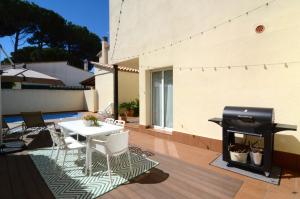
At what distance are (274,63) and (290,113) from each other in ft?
4.04

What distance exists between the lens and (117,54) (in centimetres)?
1002

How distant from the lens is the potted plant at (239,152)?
4527 mm

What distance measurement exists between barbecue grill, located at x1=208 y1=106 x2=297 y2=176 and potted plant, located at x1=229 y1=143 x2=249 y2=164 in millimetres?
73

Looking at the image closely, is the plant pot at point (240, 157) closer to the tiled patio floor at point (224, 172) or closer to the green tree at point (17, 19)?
the tiled patio floor at point (224, 172)

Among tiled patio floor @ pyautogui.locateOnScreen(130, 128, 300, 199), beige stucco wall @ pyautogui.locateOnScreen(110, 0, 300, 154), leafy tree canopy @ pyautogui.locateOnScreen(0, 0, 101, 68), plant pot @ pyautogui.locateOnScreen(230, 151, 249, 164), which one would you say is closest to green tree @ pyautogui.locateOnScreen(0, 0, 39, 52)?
leafy tree canopy @ pyautogui.locateOnScreen(0, 0, 101, 68)

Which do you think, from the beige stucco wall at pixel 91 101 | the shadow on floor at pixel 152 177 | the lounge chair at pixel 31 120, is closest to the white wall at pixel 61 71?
the beige stucco wall at pixel 91 101

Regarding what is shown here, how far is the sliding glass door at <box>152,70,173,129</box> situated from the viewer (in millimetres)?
7641

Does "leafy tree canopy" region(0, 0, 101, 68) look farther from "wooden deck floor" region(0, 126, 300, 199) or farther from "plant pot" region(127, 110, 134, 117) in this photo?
"wooden deck floor" region(0, 126, 300, 199)

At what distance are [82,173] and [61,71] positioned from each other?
70.2 feet

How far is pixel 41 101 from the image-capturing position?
16.1 m

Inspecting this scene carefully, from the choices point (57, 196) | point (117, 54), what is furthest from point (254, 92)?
point (117, 54)

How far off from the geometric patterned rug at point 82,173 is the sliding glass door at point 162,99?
2.52 m

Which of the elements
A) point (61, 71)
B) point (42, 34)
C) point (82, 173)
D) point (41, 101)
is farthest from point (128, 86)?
point (42, 34)

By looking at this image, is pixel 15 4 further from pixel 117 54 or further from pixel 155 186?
pixel 155 186
